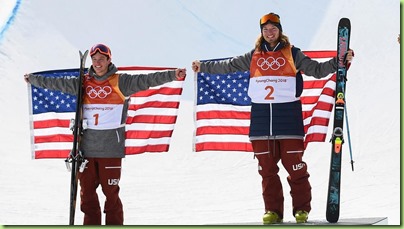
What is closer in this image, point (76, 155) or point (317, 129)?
point (76, 155)

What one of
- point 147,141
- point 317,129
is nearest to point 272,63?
point 317,129

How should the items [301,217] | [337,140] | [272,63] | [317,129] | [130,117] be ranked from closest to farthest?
[337,140], [301,217], [272,63], [317,129], [130,117]

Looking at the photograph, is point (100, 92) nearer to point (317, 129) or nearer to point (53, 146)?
point (53, 146)

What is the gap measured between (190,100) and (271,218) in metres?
8.79

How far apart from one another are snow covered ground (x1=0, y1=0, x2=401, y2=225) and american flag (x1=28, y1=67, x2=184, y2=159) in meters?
1.96

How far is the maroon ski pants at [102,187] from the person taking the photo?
286 inches

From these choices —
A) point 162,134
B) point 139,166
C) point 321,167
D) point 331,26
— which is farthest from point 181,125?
point 162,134

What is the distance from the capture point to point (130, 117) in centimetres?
815

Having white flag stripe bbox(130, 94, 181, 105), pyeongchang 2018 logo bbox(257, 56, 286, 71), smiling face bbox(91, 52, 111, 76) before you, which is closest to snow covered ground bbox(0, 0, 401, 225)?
white flag stripe bbox(130, 94, 181, 105)

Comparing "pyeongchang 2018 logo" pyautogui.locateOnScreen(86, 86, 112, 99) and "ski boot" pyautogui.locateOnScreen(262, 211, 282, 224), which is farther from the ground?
"pyeongchang 2018 logo" pyautogui.locateOnScreen(86, 86, 112, 99)

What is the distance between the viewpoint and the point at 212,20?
61.3 feet

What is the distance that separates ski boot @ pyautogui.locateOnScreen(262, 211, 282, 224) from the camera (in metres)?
7.05

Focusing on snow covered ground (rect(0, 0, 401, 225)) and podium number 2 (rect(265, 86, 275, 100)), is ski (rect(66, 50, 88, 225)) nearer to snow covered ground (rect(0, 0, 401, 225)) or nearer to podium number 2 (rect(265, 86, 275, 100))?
podium number 2 (rect(265, 86, 275, 100))

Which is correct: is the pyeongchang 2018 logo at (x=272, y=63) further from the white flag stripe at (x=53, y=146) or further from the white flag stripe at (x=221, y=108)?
the white flag stripe at (x=53, y=146)
